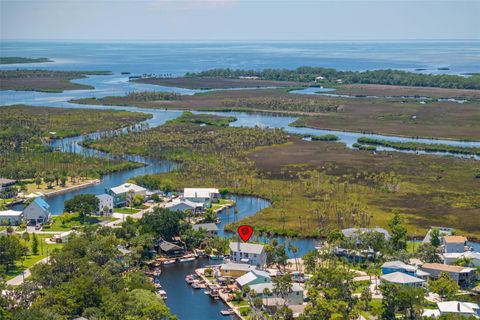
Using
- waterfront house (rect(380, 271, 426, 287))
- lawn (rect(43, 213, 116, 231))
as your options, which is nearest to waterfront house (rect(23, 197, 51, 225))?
lawn (rect(43, 213, 116, 231))

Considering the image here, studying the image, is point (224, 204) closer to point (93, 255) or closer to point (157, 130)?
point (93, 255)

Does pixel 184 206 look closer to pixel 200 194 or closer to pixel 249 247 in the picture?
pixel 200 194

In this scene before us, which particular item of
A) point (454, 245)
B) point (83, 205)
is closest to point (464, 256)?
point (454, 245)

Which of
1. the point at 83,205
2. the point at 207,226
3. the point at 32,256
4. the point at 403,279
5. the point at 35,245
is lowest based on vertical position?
the point at 32,256

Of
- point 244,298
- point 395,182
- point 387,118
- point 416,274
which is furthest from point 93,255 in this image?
point 387,118

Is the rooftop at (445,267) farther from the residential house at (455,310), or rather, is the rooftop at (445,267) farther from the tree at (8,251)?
the tree at (8,251)

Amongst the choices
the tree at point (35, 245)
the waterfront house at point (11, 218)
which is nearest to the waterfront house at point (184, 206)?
the tree at point (35, 245)
